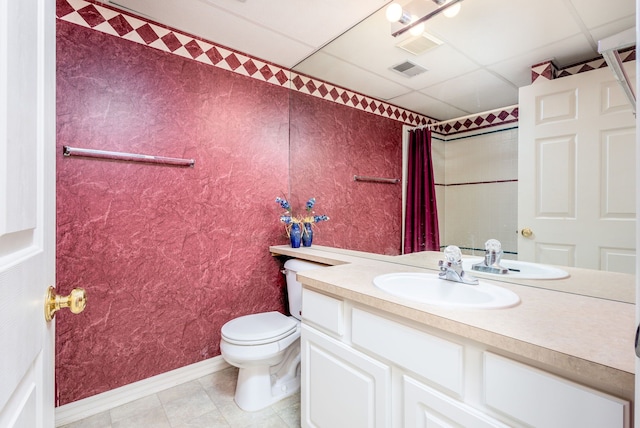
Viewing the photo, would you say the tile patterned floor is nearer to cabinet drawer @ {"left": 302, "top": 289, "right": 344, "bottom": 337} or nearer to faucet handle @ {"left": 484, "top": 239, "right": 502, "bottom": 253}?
cabinet drawer @ {"left": 302, "top": 289, "right": 344, "bottom": 337}

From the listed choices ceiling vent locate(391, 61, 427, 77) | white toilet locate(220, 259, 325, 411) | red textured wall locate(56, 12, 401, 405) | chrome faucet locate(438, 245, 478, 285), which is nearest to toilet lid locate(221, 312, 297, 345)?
white toilet locate(220, 259, 325, 411)

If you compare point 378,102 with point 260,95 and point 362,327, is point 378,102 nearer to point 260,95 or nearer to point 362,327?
point 260,95

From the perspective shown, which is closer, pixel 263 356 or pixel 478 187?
pixel 478 187

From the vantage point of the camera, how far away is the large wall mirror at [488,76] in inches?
39.8

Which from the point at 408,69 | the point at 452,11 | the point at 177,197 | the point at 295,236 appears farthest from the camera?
the point at 295,236

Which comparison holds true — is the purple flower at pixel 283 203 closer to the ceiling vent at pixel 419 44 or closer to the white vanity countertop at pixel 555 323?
the white vanity countertop at pixel 555 323

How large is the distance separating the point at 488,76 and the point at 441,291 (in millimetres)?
977

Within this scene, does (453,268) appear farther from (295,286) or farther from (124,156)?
(124,156)

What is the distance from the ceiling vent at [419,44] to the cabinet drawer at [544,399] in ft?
4.82

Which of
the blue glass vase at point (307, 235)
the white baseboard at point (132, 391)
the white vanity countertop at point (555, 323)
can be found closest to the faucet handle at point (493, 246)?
the white vanity countertop at point (555, 323)

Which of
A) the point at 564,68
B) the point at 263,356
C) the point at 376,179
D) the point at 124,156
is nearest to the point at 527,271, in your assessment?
the point at 564,68

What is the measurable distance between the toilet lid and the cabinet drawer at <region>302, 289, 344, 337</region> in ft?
1.45

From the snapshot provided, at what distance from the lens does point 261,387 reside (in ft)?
5.66

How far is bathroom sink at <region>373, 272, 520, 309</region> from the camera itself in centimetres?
96
